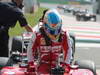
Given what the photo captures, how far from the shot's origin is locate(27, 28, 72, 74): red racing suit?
638 centimetres

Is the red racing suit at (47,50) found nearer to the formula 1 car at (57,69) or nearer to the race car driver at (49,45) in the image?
the race car driver at (49,45)

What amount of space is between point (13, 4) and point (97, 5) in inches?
2809

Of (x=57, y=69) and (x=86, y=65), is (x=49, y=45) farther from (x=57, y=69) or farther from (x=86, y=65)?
(x=86, y=65)

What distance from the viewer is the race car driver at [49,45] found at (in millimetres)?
6199

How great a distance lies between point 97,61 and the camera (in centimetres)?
1097

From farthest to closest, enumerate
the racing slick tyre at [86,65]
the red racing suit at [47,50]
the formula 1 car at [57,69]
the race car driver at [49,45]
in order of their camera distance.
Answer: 1. the racing slick tyre at [86,65]
2. the red racing suit at [47,50]
3. the race car driver at [49,45]
4. the formula 1 car at [57,69]

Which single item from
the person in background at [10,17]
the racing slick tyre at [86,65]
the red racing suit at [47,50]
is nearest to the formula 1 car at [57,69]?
the racing slick tyre at [86,65]

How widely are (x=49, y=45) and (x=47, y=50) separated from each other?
86 mm

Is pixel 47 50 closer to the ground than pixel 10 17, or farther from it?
closer to the ground

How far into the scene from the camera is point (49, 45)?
639 cm

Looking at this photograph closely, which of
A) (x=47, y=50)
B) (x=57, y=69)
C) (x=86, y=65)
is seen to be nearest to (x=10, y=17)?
(x=47, y=50)

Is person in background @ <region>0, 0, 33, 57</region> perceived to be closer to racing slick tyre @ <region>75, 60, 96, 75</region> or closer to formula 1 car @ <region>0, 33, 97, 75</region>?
formula 1 car @ <region>0, 33, 97, 75</region>

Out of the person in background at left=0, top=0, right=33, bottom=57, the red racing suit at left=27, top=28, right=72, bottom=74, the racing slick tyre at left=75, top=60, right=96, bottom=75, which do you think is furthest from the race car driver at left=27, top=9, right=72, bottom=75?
the person in background at left=0, top=0, right=33, bottom=57

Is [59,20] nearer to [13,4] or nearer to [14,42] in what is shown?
[13,4]
